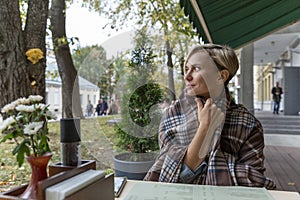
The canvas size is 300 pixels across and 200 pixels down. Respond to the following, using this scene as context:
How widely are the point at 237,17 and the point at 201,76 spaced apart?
1.76 metres

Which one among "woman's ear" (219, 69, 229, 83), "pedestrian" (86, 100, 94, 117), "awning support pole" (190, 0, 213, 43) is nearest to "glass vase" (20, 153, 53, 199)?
"pedestrian" (86, 100, 94, 117)

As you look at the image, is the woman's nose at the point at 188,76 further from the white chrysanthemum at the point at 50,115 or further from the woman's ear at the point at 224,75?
the white chrysanthemum at the point at 50,115

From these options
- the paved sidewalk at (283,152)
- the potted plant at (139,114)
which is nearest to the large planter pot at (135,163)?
the potted plant at (139,114)

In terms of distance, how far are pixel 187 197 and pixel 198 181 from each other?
22 cm

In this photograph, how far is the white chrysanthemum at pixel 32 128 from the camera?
0.59 metres

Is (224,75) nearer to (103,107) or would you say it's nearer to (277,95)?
(103,107)

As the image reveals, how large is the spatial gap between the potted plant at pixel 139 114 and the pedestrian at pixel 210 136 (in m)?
0.08

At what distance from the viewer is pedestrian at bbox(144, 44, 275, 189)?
3.33 ft

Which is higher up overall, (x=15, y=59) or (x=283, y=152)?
(x=15, y=59)

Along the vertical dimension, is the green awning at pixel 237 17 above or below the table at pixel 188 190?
above

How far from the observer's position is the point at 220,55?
110cm

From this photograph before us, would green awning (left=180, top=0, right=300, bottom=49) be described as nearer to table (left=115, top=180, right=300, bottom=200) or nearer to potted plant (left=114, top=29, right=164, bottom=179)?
potted plant (left=114, top=29, right=164, bottom=179)

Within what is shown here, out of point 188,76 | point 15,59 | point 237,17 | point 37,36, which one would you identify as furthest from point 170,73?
point 37,36

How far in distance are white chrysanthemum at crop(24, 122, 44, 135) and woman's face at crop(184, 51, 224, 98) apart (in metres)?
0.63
